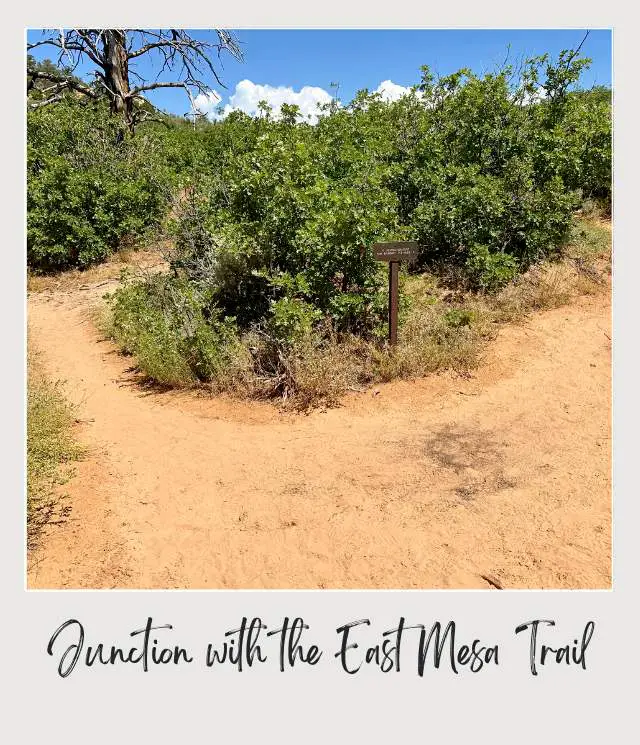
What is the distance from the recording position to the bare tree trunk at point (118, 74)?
14.8 m

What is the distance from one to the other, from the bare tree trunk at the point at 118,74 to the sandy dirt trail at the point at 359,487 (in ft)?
37.6

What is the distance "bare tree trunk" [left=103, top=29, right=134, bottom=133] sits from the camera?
14.8 meters

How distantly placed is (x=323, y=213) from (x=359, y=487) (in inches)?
126

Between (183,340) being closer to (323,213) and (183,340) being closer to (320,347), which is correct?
(320,347)

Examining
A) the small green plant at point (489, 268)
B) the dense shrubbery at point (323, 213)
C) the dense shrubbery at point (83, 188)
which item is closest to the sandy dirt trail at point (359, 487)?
the dense shrubbery at point (323, 213)

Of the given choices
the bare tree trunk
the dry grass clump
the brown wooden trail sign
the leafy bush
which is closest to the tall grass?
the leafy bush

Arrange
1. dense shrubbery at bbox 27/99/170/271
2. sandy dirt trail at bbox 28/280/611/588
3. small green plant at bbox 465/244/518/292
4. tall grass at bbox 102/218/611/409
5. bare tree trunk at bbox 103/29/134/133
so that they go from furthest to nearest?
bare tree trunk at bbox 103/29/134/133 → dense shrubbery at bbox 27/99/170/271 → small green plant at bbox 465/244/518/292 → tall grass at bbox 102/218/611/409 → sandy dirt trail at bbox 28/280/611/588

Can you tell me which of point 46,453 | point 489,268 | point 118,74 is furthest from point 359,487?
point 118,74

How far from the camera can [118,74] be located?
1534 centimetres

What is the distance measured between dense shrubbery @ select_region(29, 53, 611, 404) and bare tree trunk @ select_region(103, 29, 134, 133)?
3048mm

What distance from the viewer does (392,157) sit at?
980 cm

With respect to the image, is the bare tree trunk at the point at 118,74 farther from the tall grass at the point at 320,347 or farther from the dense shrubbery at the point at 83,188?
the tall grass at the point at 320,347

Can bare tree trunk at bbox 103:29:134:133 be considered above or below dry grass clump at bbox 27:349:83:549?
above

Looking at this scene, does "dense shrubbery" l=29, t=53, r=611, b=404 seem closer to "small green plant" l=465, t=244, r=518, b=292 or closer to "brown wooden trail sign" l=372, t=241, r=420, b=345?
"small green plant" l=465, t=244, r=518, b=292
